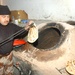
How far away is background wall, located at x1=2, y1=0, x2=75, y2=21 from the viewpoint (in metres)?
5.54

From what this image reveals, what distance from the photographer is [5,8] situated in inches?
135

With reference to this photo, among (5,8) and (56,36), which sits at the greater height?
(5,8)

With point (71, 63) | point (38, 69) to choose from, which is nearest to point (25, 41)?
point (38, 69)

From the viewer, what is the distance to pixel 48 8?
5930mm

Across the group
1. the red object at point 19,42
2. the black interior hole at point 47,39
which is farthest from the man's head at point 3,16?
the black interior hole at point 47,39

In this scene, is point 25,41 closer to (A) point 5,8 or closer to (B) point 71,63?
(A) point 5,8

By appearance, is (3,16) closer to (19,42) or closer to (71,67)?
(19,42)

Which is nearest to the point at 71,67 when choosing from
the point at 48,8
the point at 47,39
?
the point at 47,39

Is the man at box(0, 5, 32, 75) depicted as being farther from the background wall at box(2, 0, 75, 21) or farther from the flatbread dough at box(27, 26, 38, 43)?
the background wall at box(2, 0, 75, 21)

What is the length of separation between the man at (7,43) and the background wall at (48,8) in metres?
2.37

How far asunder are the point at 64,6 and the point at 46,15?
2.30ft

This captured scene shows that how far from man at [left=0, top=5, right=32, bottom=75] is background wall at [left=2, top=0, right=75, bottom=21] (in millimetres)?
2366

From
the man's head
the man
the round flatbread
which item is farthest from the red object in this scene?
the round flatbread

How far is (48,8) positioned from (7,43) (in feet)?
9.20
